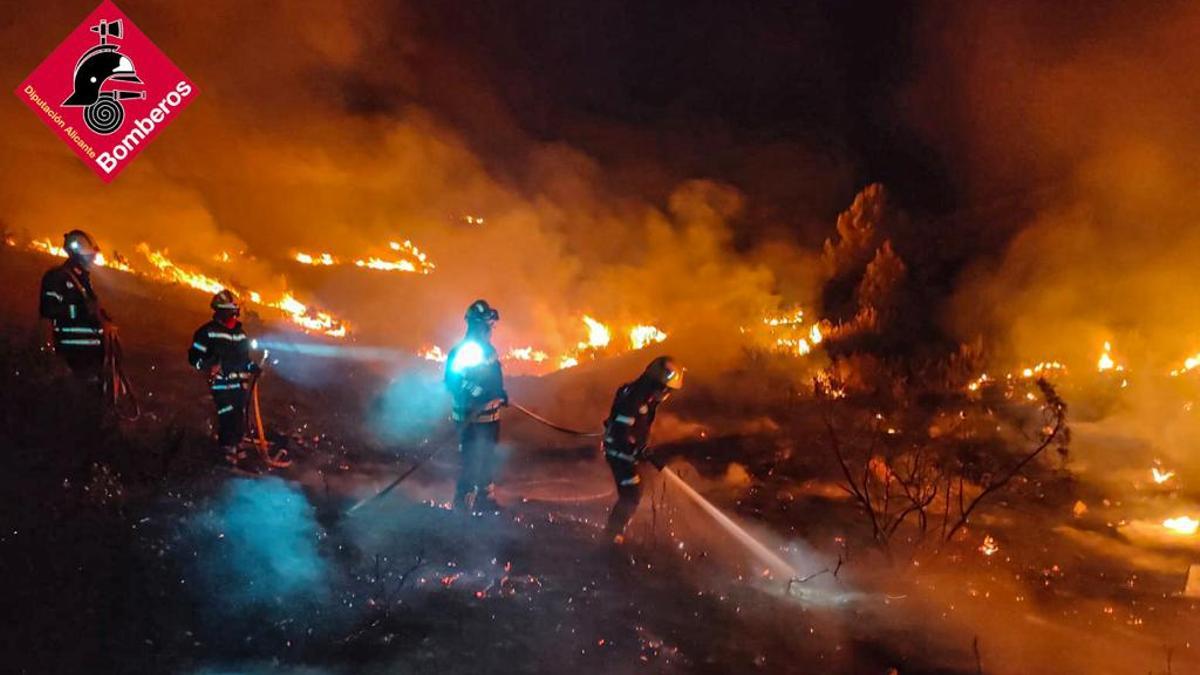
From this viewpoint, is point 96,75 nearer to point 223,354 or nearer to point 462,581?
point 223,354

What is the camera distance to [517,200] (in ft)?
56.5

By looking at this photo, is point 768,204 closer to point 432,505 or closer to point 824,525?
point 824,525

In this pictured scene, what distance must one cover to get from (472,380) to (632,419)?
1.38 metres

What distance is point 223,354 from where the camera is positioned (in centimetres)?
627

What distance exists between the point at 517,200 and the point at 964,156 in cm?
894

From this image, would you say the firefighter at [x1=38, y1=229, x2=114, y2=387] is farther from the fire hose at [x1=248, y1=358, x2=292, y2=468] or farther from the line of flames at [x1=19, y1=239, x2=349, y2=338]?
the line of flames at [x1=19, y1=239, x2=349, y2=338]

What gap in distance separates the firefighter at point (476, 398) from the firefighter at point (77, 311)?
2.89 metres

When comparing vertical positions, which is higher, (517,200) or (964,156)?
(964,156)

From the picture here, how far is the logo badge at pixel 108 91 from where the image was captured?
46.9ft

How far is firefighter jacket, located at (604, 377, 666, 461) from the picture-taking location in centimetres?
591

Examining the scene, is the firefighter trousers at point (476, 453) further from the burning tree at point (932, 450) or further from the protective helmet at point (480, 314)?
the burning tree at point (932, 450)

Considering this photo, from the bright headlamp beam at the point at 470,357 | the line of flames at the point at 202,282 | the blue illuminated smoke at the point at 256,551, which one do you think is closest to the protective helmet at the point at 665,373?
the bright headlamp beam at the point at 470,357

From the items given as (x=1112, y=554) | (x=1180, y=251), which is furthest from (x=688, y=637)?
(x=1180, y=251)

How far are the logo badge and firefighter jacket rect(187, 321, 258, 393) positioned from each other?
10228mm
